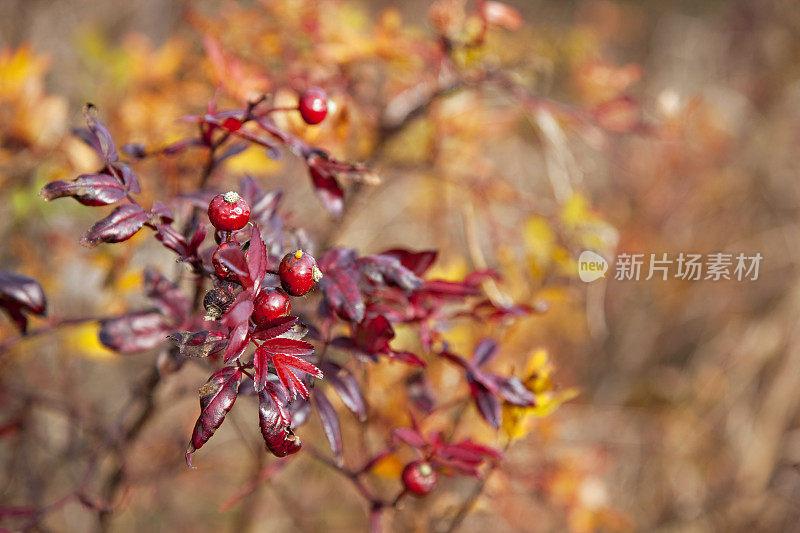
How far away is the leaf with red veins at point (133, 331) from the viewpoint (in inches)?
23.2

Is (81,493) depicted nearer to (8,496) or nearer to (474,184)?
(8,496)

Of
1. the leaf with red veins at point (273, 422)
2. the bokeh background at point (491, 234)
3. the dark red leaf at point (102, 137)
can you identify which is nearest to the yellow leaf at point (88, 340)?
the bokeh background at point (491, 234)

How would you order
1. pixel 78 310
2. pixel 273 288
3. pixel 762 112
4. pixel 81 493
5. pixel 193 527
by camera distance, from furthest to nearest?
1. pixel 762 112
2. pixel 193 527
3. pixel 78 310
4. pixel 81 493
5. pixel 273 288

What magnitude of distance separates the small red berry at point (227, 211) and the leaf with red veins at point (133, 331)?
8.3 inches

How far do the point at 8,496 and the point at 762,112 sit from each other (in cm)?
225

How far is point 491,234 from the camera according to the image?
110cm

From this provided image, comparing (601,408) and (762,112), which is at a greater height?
(762,112)

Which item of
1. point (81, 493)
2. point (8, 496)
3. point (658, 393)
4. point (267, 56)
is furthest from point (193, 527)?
point (658, 393)

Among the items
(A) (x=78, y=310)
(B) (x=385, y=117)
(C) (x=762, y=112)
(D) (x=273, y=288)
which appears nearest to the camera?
(D) (x=273, y=288)

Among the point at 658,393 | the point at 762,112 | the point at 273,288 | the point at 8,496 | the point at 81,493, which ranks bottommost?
the point at 658,393

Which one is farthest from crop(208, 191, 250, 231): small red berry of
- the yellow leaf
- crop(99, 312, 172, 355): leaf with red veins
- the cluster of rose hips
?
the yellow leaf

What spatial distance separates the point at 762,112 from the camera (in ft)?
6.65

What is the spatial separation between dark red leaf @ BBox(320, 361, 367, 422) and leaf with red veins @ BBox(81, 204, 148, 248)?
20 cm

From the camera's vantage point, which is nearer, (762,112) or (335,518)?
(335,518)
